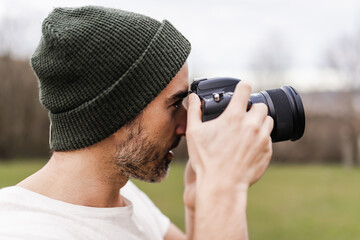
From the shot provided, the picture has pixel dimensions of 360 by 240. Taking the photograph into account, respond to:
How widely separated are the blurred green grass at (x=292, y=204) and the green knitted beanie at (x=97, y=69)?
5837 millimetres

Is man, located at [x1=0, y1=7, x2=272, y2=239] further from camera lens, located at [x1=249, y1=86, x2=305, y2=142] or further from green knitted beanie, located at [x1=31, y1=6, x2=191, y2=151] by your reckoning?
camera lens, located at [x1=249, y1=86, x2=305, y2=142]

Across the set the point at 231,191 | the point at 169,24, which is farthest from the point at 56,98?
the point at 231,191

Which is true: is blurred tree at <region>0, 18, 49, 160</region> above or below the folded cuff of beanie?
below

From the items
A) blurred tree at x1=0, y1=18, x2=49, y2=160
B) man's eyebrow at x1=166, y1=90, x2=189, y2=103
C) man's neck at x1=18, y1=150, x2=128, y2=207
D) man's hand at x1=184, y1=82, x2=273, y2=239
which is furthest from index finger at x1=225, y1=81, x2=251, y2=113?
blurred tree at x1=0, y1=18, x2=49, y2=160

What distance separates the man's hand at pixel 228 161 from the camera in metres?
1.38

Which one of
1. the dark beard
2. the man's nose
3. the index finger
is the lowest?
the dark beard

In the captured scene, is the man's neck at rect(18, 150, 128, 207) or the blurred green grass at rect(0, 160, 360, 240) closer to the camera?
the man's neck at rect(18, 150, 128, 207)

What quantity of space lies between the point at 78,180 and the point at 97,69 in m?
0.43

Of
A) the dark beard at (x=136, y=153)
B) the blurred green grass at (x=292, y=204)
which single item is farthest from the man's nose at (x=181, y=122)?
the blurred green grass at (x=292, y=204)

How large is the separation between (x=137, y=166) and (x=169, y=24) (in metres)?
0.61

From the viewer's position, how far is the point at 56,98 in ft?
5.79

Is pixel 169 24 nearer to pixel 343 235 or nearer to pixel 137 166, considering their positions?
pixel 137 166

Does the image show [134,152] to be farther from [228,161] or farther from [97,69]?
[228,161]

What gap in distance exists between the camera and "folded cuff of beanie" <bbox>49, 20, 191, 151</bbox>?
174cm
